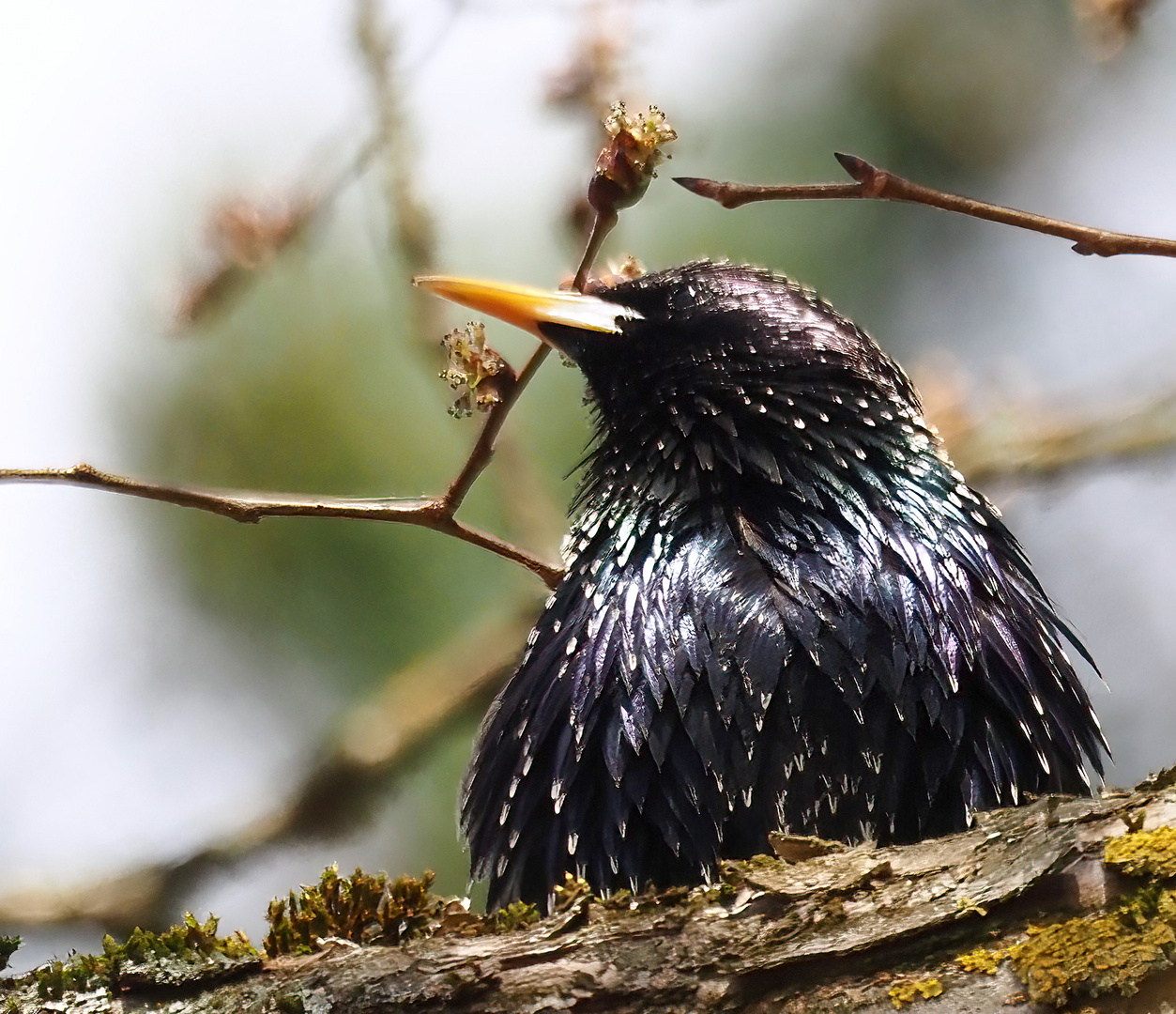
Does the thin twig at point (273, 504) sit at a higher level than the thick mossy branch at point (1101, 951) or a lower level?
higher

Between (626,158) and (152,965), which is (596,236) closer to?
(626,158)

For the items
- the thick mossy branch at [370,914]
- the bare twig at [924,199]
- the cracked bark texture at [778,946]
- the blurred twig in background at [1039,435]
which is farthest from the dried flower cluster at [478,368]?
the blurred twig in background at [1039,435]

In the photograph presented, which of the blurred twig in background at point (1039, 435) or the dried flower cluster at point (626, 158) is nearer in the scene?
the dried flower cluster at point (626, 158)

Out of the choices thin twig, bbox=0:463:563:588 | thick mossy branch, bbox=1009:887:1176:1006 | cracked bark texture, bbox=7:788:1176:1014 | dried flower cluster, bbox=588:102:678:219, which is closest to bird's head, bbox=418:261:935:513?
thin twig, bbox=0:463:563:588

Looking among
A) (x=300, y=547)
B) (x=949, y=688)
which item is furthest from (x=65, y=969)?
(x=300, y=547)

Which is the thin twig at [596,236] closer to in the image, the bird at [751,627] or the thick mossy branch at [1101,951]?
the bird at [751,627]

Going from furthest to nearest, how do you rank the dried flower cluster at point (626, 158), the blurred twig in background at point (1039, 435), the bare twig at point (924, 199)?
the blurred twig in background at point (1039, 435), the dried flower cluster at point (626, 158), the bare twig at point (924, 199)

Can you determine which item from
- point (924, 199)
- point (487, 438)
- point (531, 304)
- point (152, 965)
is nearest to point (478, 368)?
point (487, 438)
